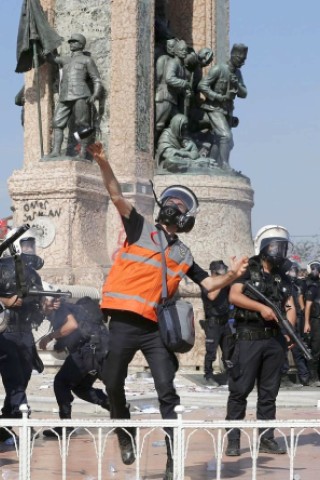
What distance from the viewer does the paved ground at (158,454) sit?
7.88m

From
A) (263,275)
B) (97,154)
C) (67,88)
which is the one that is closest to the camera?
(97,154)

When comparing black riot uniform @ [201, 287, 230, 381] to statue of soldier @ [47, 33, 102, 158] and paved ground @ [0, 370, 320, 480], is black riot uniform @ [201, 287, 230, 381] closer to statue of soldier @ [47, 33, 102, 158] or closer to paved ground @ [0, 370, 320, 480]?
paved ground @ [0, 370, 320, 480]

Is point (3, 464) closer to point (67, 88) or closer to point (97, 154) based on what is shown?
point (97, 154)

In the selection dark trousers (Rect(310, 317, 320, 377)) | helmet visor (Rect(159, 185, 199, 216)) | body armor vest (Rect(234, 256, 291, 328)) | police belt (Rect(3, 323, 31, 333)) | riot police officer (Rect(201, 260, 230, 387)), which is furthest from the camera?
dark trousers (Rect(310, 317, 320, 377))

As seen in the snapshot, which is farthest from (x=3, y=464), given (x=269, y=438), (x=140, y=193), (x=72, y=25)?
(x=72, y=25)

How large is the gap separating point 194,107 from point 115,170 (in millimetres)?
2401

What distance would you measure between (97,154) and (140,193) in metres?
10.1

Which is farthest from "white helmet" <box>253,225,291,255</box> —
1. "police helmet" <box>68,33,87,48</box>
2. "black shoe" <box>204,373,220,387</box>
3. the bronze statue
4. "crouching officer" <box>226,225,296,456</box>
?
the bronze statue

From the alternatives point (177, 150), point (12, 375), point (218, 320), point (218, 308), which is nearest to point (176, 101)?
point (177, 150)

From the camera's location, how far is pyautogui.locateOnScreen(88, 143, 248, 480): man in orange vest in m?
7.70

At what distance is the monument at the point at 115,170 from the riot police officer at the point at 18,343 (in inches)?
271

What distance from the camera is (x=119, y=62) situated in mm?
17891

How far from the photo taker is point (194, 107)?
19672mm

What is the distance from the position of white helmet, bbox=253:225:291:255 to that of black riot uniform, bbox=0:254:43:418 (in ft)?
5.41
